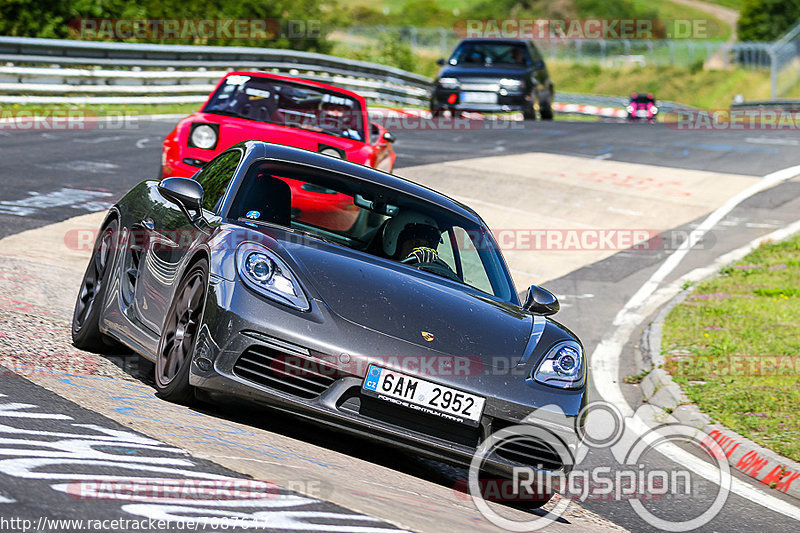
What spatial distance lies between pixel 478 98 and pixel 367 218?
19.1 meters

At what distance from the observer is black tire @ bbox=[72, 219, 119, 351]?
689cm

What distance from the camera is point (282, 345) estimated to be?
5219mm

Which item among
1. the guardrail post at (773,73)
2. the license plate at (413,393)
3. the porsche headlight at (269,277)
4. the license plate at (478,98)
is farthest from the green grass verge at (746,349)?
the guardrail post at (773,73)

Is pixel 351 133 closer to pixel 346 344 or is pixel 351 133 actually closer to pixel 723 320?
pixel 723 320

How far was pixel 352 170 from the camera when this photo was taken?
6.69 metres

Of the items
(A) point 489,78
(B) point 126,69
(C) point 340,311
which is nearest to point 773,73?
(A) point 489,78

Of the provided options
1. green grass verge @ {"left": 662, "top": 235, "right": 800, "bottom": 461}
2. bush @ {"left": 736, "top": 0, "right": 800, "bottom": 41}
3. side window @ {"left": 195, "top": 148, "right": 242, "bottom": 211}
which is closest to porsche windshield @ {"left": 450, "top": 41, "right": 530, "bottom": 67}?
green grass verge @ {"left": 662, "top": 235, "right": 800, "bottom": 461}

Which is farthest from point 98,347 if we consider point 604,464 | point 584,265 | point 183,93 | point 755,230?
point 183,93

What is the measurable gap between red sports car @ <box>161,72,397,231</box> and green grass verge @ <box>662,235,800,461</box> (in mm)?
3604

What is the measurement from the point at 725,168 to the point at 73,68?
1239 cm

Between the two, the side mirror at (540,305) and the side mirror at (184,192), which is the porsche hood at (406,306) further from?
the side mirror at (184,192)

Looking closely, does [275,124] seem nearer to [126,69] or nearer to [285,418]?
[285,418]

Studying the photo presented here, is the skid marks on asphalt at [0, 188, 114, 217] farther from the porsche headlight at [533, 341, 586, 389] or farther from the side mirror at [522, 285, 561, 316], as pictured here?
the porsche headlight at [533, 341, 586, 389]

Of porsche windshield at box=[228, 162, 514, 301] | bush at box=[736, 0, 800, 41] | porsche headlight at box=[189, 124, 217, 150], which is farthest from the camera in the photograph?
bush at box=[736, 0, 800, 41]
